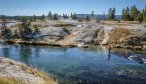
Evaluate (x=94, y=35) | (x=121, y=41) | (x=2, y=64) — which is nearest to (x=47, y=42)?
(x=94, y=35)

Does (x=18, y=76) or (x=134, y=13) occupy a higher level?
(x=134, y=13)

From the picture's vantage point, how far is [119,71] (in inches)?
2109

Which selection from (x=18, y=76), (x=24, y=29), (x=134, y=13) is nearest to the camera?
(x=18, y=76)

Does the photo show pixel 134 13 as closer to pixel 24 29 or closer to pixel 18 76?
pixel 24 29

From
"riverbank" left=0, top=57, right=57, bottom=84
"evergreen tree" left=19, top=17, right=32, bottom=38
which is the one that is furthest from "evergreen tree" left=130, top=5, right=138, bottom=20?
"riverbank" left=0, top=57, right=57, bottom=84

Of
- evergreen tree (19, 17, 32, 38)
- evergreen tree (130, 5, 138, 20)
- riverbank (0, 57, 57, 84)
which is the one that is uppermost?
evergreen tree (130, 5, 138, 20)

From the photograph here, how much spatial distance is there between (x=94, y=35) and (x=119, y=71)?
62617mm

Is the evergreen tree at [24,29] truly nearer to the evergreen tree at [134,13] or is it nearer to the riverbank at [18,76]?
the riverbank at [18,76]

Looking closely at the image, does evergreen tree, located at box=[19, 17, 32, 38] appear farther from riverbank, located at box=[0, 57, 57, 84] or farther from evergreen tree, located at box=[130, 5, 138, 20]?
evergreen tree, located at box=[130, 5, 138, 20]

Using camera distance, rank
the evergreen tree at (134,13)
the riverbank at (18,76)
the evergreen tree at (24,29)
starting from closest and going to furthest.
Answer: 1. the riverbank at (18,76)
2. the evergreen tree at (24,29)
3. the evergreen tree at (134,13)

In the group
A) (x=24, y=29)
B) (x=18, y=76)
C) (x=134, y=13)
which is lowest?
(x=18, y=76)

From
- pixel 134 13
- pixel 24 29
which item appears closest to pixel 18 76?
pixel 24 29

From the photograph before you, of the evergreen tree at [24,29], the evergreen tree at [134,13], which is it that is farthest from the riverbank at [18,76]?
the evergreen tree at [134,13]

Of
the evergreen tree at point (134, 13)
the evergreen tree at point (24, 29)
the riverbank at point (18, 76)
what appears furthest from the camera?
the evergreen tree at point (134, 13)
